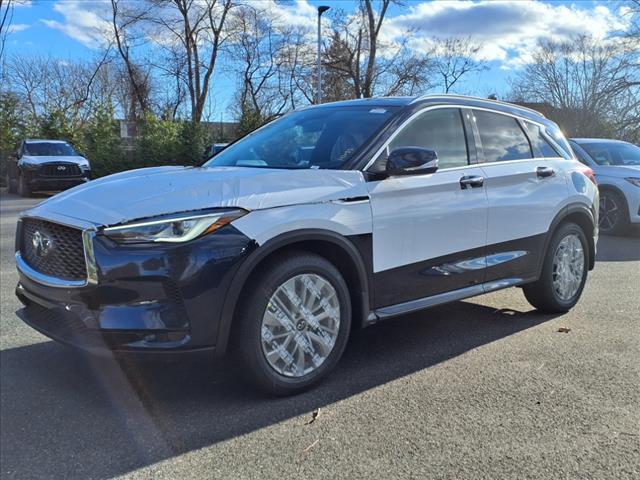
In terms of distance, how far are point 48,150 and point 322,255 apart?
1795 centimetres

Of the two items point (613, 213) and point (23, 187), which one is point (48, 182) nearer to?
point (23, 187)

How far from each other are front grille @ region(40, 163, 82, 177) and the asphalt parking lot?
47.5 feet

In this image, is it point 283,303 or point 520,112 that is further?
point 520,112

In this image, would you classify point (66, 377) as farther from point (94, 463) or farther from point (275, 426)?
point (275, 426)

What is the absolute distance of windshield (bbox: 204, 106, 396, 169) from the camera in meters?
4.01

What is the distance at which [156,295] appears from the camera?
3.00m

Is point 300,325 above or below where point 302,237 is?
below

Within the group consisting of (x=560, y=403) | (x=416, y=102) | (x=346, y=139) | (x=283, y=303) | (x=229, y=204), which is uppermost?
(x=416, y=102)

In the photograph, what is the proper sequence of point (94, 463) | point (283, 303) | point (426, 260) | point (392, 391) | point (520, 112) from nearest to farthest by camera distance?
point (94, 463) < point (283, 303) < point (392, 391) < point (426, 260) < point (520, 112)

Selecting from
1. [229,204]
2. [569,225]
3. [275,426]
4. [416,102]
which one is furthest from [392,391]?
[569,225]

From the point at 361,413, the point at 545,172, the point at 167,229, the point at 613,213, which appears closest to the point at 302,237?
the point at 167,229

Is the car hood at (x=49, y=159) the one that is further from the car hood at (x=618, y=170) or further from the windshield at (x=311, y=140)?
the windshield at (x=311, y=140)

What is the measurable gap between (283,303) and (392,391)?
0.88 meters

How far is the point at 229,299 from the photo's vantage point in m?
3.09
